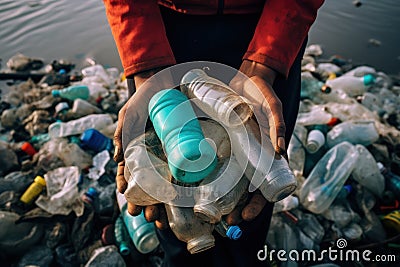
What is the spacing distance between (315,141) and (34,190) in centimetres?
201

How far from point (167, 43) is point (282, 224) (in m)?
1.44

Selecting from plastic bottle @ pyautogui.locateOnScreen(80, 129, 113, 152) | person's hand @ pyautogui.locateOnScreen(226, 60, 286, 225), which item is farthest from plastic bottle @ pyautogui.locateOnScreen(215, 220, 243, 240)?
plastic bottle @ pyautogui.locateOnScreen(80, 129, 113, 152)

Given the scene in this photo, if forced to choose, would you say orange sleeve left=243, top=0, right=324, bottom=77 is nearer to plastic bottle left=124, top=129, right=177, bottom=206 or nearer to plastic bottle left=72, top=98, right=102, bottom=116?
plastic bottle left=124, top=129, right=177, bottom=206

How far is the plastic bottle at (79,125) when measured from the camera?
275cm

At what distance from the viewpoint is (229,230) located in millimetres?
1002

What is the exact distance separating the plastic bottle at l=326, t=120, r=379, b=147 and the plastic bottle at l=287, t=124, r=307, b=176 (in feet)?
0.72

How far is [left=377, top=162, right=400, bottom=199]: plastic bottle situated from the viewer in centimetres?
234

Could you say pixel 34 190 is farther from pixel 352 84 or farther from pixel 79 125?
pixel 352 84

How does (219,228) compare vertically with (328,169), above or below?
above

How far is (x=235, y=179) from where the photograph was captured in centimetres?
100

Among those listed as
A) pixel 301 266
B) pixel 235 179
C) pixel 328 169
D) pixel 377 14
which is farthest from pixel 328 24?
pixel 235 179

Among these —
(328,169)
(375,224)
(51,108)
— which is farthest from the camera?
(51,108)

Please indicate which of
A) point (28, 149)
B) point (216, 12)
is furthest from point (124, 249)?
point (216, 12)

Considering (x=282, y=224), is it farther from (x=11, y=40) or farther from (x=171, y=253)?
(x=11, y=40)
